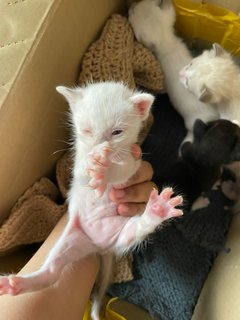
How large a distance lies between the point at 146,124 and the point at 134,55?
18 cm

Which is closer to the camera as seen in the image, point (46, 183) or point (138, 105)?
point (138, 105)

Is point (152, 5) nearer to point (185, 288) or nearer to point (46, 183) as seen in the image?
point (46, 183)

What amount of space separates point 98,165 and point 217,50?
0.55 m

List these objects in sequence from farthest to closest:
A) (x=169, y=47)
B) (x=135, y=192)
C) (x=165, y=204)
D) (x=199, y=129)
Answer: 1. (x=169, y=47)
2. (x=199, y=129)
3. (x=135, y=192)
4. (x=165, y=204)

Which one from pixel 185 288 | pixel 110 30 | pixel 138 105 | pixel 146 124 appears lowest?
pixel 185 288

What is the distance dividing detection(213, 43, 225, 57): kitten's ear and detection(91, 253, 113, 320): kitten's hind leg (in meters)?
0.58

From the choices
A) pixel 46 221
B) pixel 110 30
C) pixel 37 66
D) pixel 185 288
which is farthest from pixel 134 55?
pixel 185 288

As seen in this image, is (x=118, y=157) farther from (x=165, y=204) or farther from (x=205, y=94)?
(x=205, y=94)

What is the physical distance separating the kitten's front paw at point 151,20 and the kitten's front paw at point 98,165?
1.57 feet

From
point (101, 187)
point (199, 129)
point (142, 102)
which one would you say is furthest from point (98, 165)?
point (199, 129)

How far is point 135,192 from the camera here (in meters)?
0.88

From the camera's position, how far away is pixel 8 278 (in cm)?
70

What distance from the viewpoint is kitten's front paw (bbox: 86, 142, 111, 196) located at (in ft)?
2.31

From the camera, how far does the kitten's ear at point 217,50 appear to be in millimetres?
1058
